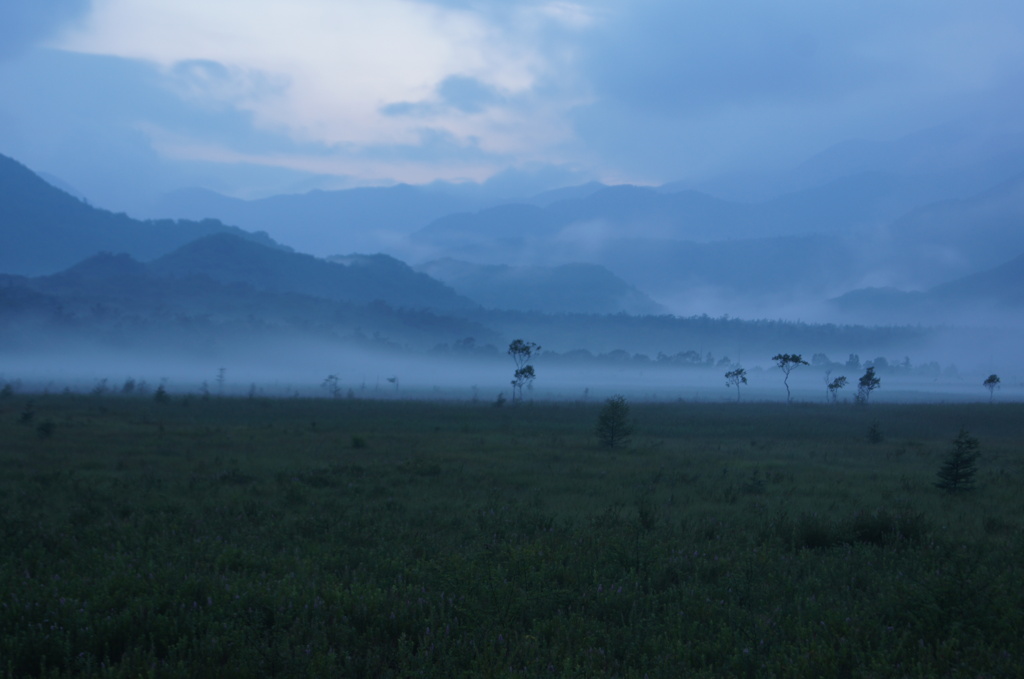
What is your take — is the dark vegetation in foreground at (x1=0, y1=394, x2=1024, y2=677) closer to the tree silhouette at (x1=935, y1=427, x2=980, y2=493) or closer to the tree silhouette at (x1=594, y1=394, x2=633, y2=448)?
the tree silhouette at (x1=935, y1=427, x2=980, y2=493)

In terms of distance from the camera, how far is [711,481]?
17.6 m

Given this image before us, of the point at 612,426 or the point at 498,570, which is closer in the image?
the point at 498,570

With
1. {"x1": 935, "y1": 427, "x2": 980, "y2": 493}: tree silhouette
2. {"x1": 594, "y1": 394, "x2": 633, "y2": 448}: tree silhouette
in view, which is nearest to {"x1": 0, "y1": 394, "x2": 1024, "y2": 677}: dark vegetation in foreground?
{"x1": 935, "y1": 427, "x2": 980, "y2": 493}: tree silhouette

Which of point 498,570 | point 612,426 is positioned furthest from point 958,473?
point 498,570

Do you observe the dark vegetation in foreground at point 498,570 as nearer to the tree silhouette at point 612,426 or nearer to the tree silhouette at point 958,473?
the tree silhouette at point 958,473

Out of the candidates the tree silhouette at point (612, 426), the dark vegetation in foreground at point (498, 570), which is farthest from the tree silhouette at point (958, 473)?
the tree silhouette at point (612, 426)

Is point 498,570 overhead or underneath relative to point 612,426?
underneath

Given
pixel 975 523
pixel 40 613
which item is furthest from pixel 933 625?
pixel 40 613

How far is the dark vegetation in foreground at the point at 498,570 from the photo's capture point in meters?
6.18

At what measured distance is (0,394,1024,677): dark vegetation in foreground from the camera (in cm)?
618

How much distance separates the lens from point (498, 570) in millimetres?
8094

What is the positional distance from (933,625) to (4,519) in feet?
44.6

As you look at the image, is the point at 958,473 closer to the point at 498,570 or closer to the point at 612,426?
the point at 612,426

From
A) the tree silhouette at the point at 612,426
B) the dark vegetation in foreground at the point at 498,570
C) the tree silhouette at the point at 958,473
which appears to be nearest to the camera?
the dark vegetation in foreground at the point at 498,570
